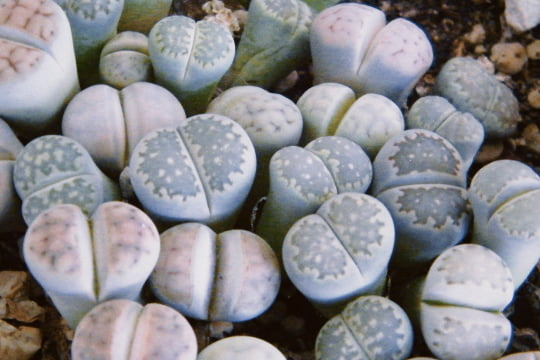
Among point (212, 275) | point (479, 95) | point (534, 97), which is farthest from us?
point (534, 97)

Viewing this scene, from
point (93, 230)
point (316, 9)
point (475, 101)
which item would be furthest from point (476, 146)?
point (93, 230)

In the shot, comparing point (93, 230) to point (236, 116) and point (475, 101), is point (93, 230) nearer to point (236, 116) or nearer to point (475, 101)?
point (236, 116)

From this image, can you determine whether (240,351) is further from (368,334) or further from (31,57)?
(31,57)

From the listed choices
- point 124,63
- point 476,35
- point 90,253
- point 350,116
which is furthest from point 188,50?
point 476,35

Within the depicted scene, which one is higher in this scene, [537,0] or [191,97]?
[537,0]

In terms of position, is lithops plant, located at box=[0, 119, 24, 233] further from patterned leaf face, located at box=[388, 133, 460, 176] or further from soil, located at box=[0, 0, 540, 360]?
patterned leaf face, located at box=[388, 133, 460, 176]

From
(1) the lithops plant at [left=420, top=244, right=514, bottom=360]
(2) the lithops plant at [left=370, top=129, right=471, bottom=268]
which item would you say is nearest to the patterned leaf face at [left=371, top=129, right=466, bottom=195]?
(2) the lithops plant at [left=370, top=129, right=471, bottom=268]

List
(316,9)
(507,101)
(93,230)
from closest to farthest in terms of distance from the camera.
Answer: (93,230) → (507,101) → (316,9)
